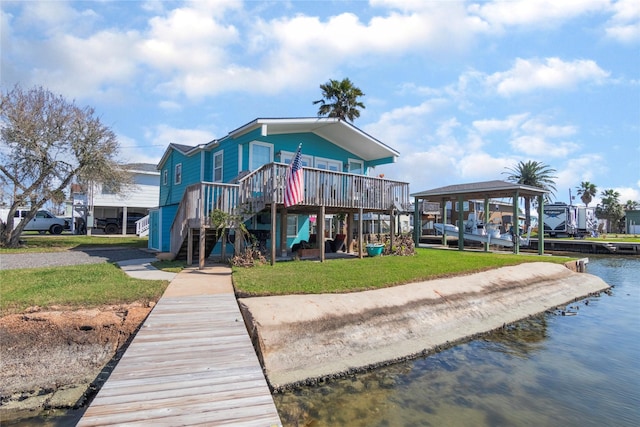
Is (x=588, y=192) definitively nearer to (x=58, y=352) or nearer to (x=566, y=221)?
(x=566, y=221)

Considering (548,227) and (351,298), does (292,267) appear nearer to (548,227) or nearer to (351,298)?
(351,298)

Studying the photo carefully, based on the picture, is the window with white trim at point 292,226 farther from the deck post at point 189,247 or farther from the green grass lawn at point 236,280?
the deck post at point 189,247

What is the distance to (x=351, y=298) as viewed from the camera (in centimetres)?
841

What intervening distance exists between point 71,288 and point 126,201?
78.0 ft

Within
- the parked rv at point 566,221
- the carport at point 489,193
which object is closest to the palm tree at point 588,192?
the parked rv at point 566,221

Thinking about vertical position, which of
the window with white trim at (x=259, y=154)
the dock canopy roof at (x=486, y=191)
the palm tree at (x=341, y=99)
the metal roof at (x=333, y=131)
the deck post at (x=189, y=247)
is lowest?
the deck post at (x=189, y=247)

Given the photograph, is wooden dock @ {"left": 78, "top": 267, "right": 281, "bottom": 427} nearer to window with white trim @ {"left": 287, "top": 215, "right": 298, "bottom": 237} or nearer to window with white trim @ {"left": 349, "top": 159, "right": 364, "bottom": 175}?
window with white trim @ {"left": 287, "top": 215, "right": 298, "bottom": 237}

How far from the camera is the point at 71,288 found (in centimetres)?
823

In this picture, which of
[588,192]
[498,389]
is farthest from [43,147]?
[588,192]

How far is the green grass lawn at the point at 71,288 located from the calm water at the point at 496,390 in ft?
9.96

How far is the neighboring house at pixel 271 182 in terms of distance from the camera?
38.2ft

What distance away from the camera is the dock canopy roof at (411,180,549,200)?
19.7 m

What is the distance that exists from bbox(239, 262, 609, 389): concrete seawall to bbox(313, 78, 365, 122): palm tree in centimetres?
2179

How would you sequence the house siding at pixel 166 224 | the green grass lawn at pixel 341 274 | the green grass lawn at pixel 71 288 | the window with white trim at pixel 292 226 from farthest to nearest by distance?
1. the house siding at pixel 166 224
2. the window with white trim at pixel 292 226
3. the green grass lawn at pixel 341 274
4. the green grass lawn at pixel 71 288
